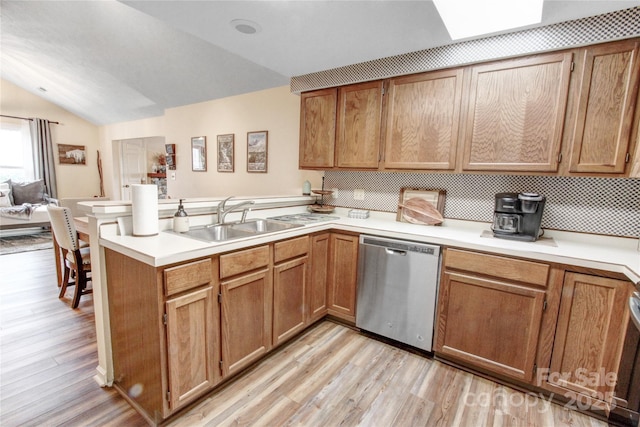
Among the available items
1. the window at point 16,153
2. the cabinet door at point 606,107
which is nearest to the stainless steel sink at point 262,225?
the cabinet door at point 606,107

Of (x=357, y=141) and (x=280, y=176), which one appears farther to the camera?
(x=280, y=176)

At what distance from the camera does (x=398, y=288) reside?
2.12m

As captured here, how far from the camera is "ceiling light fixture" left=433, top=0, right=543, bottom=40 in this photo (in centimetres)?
162

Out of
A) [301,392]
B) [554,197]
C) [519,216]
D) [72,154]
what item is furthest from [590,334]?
[72,154]

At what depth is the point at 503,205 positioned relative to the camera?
1955 mm

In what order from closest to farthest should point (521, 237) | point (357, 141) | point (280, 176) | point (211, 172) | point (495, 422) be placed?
1. point (495, 422)
2. point (521, 237)
3. point (357, 141)
4. point (280, 176)
5. point (211, 172)

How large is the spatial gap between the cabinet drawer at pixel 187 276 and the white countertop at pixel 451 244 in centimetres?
4

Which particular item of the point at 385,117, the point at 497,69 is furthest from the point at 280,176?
the point at 497,69

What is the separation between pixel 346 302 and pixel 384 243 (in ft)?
2.10

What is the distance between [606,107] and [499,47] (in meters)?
0.71

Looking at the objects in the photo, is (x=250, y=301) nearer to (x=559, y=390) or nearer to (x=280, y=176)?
(x=559, y=390)

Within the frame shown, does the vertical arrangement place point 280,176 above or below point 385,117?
below

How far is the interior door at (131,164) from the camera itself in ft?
22.3

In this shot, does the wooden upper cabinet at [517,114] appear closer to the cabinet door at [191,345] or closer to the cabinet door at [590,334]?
the cabinet door at [590,334]
